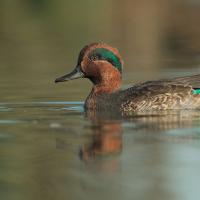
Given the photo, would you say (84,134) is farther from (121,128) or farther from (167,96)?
(167,96)

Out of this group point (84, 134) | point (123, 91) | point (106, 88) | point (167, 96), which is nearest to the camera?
point (84, 134)

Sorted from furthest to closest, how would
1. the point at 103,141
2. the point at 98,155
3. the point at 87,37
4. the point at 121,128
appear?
the point at 87,37
the point at 121,128
the point at 103,141
the point at 98,155

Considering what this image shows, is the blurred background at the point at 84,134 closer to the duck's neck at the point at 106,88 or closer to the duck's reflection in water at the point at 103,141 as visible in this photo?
the duck's reflection in water at the point at 103,141

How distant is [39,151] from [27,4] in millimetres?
25187

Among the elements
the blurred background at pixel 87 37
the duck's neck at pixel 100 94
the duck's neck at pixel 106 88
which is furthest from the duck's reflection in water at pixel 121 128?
the blurred background at pixel 87 37

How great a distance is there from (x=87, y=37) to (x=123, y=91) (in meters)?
11.8

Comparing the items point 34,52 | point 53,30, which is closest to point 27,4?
point 53,30

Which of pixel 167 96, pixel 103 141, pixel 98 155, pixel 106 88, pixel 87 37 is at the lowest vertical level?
pixel 98 155

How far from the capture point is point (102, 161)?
33.0 feet

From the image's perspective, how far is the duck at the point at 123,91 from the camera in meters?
13.6

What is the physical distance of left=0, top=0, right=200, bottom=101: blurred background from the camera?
60.1ft

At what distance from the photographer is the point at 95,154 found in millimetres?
10492

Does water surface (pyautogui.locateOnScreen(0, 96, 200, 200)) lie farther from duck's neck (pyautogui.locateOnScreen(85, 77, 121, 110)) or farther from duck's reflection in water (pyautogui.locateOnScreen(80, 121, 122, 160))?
duck's neck (pyautogui.locateOnScreen(85, 77, 121, 110))

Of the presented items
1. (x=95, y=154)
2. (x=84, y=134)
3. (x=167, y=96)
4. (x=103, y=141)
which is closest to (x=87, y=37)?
(x=167, y=96)
